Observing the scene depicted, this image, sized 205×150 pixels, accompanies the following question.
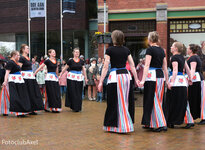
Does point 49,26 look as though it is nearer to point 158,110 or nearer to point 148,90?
point 148,90

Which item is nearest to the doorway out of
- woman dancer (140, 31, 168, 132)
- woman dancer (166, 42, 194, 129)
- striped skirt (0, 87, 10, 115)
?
striped skirt (0, 87, 10, 115)

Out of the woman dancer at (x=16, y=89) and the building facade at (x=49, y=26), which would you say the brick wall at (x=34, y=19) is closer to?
the building facade at (x=49, y=26)

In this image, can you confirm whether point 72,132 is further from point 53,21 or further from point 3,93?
point 53,21

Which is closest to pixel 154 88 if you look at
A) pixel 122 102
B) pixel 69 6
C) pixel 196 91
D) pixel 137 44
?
pixel 122 102

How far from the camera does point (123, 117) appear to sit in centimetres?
Answer: 700

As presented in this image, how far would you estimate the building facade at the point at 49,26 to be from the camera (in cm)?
2394

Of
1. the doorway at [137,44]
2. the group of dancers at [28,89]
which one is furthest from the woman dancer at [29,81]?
the doorway at [137,44]

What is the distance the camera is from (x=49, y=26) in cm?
2481

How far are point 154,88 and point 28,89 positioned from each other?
14.4ft

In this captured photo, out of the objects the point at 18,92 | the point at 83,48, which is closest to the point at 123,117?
the point at 18,92

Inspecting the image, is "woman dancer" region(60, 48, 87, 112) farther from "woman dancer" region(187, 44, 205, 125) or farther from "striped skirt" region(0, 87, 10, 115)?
"woman dancer" region(187, 44, 205, 125)

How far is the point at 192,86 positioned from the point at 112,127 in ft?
9.05

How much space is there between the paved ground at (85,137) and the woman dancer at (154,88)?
9.6 inches

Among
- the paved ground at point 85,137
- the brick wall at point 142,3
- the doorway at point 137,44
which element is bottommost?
the paved ground at point 85,137
